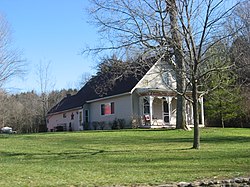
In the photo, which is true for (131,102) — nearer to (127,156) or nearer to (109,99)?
(109,99)

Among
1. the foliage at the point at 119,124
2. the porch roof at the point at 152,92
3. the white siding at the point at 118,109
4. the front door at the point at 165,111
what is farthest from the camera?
the front door at the point at 165,111

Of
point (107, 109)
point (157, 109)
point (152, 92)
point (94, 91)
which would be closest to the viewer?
point (152, 92)

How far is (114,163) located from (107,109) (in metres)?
23.6

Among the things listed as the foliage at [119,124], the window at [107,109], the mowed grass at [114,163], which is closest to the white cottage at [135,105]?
the window at [107,109]

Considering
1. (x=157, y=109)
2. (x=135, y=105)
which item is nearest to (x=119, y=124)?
(x=135, y=105)

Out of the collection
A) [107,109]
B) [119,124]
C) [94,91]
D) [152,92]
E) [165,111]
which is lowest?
[119,124]

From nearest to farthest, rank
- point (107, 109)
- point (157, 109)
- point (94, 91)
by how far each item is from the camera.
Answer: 1. point (157, 109)
2. point (107, 109)
3. point (94, 91)

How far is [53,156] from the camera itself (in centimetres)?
1542

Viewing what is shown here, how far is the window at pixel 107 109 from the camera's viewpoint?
119 ft

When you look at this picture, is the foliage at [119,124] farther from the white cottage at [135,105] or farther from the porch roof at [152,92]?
the porch roof at [152,92]

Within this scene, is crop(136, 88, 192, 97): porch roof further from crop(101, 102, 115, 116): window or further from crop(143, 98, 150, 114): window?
crop(101, 102, 115, 116): window

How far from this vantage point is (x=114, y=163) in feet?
44.3

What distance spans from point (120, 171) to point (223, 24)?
28.6 feet

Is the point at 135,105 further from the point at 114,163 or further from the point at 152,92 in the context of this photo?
the point at 114,163
